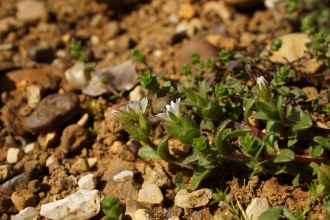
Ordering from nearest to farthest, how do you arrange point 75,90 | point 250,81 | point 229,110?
point 229,110 → point 250,81 → point 75,90

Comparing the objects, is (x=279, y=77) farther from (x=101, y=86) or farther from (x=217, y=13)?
(x=217, y=13)

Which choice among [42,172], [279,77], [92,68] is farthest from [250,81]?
[42,172]

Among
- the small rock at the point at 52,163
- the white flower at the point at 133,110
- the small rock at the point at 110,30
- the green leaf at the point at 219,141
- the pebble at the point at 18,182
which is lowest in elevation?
the small rock at the point at 52,163

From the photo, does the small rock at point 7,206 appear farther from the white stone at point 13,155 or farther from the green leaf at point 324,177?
the green leaf at point 324,177

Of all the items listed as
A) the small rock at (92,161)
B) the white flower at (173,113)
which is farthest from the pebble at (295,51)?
the small rock at (92,161)

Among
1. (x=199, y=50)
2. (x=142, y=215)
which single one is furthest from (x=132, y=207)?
(x=199, y=50)

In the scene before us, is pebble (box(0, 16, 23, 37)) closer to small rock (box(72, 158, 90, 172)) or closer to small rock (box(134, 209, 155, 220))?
small rock (box(72, 158, 90, 172))

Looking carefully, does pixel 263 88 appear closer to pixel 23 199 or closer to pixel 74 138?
pixel 74 138
